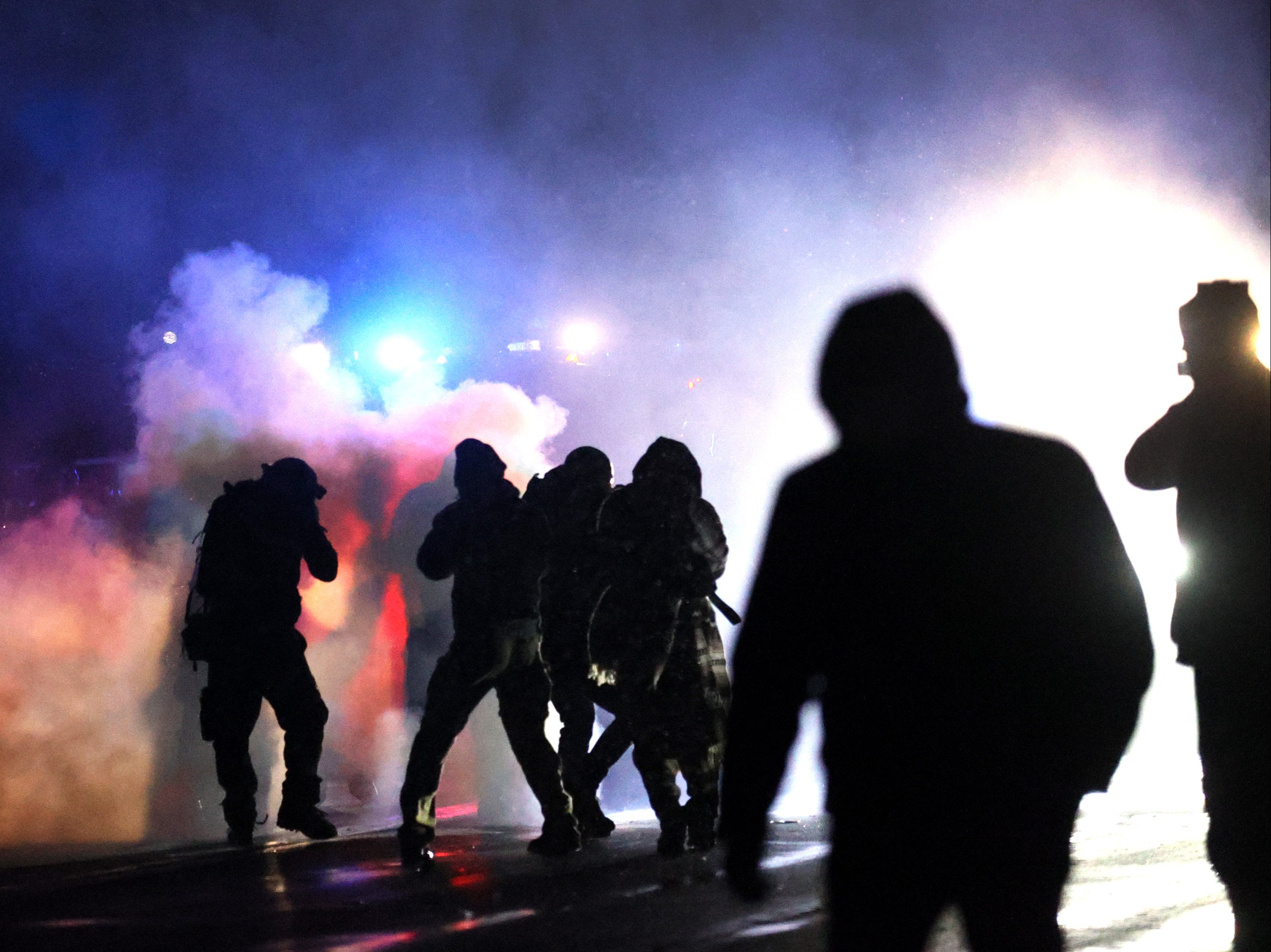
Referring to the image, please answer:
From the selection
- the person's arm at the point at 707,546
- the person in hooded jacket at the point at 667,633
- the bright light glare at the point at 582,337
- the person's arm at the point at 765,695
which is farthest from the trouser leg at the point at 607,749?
the bright light glare at the point at 582,337

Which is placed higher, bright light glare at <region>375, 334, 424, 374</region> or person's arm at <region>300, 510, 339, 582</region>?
bright light glare at <region>375, 334, 424, 374</region>

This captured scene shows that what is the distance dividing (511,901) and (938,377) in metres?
3.23

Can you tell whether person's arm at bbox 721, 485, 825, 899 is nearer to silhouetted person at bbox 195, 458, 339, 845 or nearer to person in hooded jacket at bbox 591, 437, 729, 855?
person in hooded jacket at bbox 591, 437, 729, 855

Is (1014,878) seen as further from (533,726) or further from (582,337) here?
(582,337)

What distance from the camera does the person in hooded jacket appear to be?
5902 millimetres

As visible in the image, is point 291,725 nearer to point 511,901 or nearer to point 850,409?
point 511,901

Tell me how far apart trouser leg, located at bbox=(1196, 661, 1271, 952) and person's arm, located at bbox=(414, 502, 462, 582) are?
3.31m

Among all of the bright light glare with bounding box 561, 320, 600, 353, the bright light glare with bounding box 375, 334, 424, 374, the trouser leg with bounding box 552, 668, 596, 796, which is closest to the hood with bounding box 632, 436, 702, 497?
the trouser leg with bounding box 552, 668, 596, 796

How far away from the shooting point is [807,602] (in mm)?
2283

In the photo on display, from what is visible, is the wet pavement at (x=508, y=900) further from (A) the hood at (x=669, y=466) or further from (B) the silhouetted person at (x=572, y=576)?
(A) the hood at (x=669, y=466)

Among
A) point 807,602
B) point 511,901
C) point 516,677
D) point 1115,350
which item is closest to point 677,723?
point 516,677

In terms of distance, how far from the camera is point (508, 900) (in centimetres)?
482

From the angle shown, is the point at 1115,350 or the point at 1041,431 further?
the point at 1115,350

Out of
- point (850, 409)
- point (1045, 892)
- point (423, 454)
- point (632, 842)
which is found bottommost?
point (632, 842)
